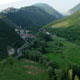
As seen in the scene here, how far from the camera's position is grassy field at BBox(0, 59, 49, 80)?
85.5 metres

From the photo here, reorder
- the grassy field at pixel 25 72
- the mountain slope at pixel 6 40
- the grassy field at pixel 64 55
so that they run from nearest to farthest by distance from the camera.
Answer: the grassy field at pixel 25 72
the grassy field at pixel 64 55
the mountain slope at pixel 6 40

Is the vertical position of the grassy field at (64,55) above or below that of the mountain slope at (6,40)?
below

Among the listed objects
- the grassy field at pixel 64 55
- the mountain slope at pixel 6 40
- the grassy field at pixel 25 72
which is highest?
the mountain slope at pixel 6 40

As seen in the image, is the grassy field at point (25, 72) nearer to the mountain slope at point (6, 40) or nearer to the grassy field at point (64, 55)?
the grassy field at point (64, 55)

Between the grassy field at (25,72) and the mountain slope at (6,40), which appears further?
the mountain slope at (6,40)

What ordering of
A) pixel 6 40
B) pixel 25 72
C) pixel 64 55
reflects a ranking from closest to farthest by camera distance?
pixel 25 72
pixel 64 55
pixel 6 40

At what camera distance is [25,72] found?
93.2 metres

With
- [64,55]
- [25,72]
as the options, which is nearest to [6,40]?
[64,55]

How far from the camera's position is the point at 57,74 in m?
81.0

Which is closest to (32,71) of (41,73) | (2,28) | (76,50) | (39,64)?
(41,73)

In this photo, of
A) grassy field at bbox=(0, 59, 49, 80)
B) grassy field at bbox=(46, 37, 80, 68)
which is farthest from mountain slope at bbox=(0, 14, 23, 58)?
grassy field at bbox=(0, 59, 49, 80)

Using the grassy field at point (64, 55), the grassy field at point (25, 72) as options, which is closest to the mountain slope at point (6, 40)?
the grassy field at point (64, 55)

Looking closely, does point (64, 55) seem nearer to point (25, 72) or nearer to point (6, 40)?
point (25, 72)

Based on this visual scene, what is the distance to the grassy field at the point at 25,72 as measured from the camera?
8550 cm
